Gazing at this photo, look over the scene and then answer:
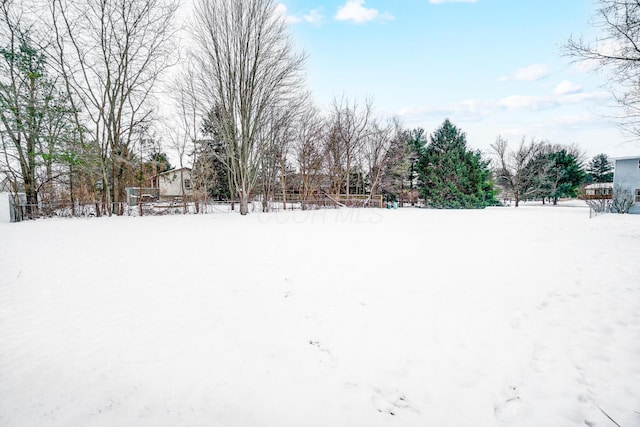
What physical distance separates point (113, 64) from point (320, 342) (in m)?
20.0

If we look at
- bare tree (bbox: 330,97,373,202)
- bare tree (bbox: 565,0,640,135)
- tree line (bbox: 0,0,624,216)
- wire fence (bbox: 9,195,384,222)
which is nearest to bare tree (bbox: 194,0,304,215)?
tree line (bbox: 0,0,624,216)

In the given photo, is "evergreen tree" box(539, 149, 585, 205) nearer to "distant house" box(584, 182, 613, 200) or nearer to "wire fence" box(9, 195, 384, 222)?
"distant house" box(584, 182, 613, 200)

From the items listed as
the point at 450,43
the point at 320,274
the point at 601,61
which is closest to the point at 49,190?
the point at 320,274

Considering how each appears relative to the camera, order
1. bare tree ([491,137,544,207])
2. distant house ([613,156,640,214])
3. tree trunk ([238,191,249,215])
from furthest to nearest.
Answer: bare tree ([491,137,544,207])
distant house ([613,156,640,214])
tree trunk ([238,191,249,215])

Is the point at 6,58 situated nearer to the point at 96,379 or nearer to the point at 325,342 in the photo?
the point at 96,379

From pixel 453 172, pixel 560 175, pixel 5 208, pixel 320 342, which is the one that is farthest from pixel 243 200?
pixel 560 175

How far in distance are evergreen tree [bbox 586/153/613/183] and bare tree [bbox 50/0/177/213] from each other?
66.2m

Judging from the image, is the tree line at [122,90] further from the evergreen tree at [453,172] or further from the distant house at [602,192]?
the distant house at [602,192]

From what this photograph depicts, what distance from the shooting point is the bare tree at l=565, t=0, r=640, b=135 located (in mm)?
7473

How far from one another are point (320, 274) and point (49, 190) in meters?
17.2

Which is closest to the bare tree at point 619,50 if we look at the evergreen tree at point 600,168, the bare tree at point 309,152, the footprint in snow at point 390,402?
the footprint in snow at point 390,402

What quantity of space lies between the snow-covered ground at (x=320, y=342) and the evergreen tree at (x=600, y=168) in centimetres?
6185

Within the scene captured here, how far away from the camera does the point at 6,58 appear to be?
1266 centimetres

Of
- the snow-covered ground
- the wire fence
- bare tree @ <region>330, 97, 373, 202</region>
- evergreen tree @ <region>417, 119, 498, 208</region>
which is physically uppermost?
bare tree @ <region>330, 97, 373, 202</region>
